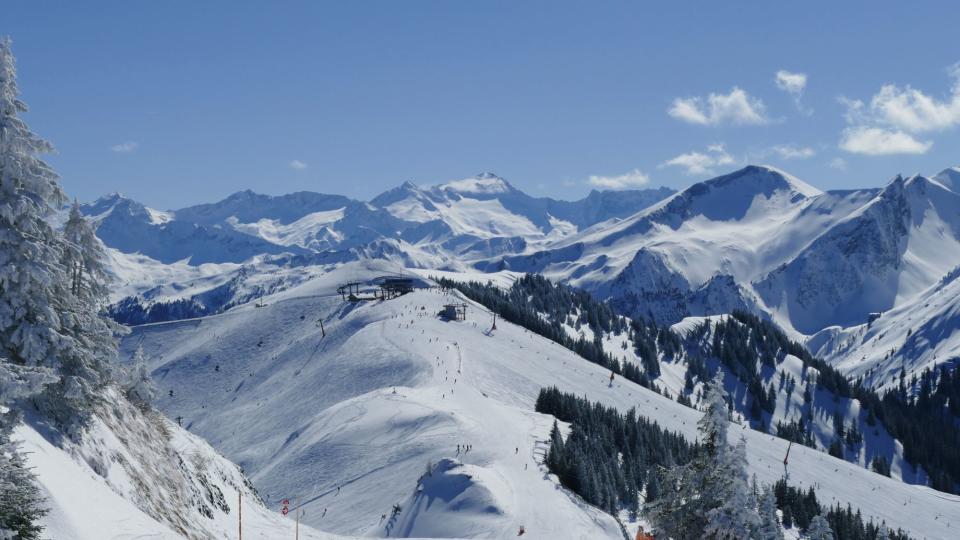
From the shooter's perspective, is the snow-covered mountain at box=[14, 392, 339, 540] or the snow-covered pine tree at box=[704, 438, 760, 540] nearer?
the snow-covered mountain at box=[14, 392, 339, 540]

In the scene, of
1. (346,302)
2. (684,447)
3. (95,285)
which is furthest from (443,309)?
(95,285)

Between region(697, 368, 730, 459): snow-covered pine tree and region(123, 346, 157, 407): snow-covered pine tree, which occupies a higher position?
region(697, 368, 730, 459): snow-covered pine tree

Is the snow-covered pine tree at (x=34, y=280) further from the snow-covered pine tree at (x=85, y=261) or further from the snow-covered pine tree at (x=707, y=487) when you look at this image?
the snow-covered pine tree at (x=707, y=487)

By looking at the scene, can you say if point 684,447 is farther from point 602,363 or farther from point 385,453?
point 602,363

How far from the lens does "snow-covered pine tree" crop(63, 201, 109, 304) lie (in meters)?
30.2

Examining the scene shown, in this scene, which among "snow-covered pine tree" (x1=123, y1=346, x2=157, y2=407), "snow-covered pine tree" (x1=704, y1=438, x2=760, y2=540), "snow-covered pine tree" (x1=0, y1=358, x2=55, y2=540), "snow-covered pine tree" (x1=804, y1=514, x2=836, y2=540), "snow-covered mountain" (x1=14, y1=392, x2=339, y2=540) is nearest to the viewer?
"snow-covered pine tree" (x1=0, y1=358, x2=55, y2=540)

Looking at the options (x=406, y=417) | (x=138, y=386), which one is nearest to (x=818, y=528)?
(x=406, y=417)

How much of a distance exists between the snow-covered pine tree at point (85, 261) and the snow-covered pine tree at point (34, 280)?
361cm

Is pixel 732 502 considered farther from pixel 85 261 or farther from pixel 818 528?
pixel 818 528

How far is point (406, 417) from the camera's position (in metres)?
77.2

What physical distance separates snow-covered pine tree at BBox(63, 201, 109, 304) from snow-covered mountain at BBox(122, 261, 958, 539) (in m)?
27.0

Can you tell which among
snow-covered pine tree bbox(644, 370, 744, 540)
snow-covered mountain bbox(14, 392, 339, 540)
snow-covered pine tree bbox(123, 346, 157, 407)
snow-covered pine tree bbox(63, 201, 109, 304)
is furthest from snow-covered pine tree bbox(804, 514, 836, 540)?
snow-covered pine tree bbox(63, 201, 109, 304)

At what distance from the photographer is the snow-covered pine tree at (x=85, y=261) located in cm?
3023

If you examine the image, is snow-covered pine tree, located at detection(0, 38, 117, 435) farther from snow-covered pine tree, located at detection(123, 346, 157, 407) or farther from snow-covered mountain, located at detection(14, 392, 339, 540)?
snow-covered pine tree, located at detection(123, 346, 157, 407)
